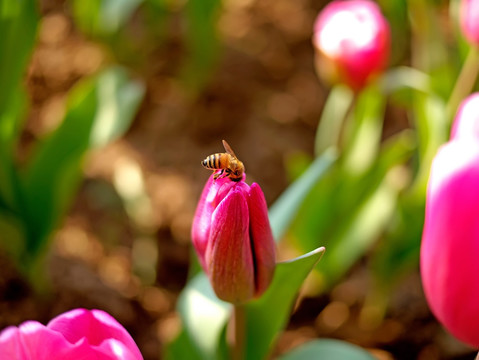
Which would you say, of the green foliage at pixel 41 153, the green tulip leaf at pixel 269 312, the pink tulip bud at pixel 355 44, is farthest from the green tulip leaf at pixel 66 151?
the green tulip leaf at pixel 269 312

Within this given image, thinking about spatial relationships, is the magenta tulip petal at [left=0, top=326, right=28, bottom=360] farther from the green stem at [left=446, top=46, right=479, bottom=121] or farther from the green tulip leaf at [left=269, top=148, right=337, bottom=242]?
the green stem at [left=446, top=46, right=479, bottom=121]

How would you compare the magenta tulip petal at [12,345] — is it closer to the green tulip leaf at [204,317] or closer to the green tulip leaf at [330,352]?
the green tulip leaf at [204,317]

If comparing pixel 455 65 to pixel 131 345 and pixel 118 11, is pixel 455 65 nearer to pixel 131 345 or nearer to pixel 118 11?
pixel 118 11

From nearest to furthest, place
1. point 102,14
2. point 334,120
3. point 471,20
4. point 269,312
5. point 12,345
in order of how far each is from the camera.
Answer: point 12,345 → point 269,312 → point 471,20 → point 334,120 → point 102,14

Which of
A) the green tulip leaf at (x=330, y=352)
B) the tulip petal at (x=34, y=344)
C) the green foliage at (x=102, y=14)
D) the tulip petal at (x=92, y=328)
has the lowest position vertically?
the green tulip leaf at (x=330, y=352)

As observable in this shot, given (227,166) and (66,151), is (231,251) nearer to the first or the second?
(227,166)

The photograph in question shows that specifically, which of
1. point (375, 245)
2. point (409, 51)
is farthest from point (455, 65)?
point (409, 51)

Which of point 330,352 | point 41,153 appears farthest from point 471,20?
point 41,153
